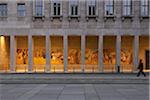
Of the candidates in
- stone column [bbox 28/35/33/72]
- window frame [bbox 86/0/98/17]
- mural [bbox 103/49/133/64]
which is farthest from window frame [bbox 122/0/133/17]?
stone column [bbox 28/35/33/72]

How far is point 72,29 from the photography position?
2003 inches

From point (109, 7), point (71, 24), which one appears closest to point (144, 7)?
point (109, 7)

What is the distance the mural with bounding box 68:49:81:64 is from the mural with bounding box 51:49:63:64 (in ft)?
4.22

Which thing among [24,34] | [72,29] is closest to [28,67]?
[24,34]

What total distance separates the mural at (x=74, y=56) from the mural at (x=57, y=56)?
129 cm

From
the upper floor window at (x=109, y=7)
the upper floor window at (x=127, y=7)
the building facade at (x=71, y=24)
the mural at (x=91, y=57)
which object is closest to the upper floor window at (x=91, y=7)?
the building facade at (x=71, y=24)

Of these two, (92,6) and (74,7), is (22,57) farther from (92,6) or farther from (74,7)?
(92,6)

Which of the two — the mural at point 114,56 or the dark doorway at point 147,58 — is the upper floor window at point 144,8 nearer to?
the dark doorway at point 147,58

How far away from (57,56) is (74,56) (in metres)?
2.35

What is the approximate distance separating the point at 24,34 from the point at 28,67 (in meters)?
4.35

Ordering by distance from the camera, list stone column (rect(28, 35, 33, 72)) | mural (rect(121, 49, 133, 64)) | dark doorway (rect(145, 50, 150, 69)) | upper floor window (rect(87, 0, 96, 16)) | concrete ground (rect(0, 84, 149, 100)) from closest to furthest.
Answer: concrete ground (rect(0, 84, 149, 100)) → stone column (rect(28, 35, 33, 72)) → upper floor window (rect(87, 0, 96, 16)) → mural (rect(121, 49, 133, 64)) → dark doorway (rect(145, 50, 150, 69))

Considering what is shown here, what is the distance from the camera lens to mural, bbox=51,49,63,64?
173ft

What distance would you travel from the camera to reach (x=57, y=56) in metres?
52.8

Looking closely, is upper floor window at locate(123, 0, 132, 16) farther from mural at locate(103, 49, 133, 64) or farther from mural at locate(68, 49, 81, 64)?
mural at locate(68, 49, 81, 64)
